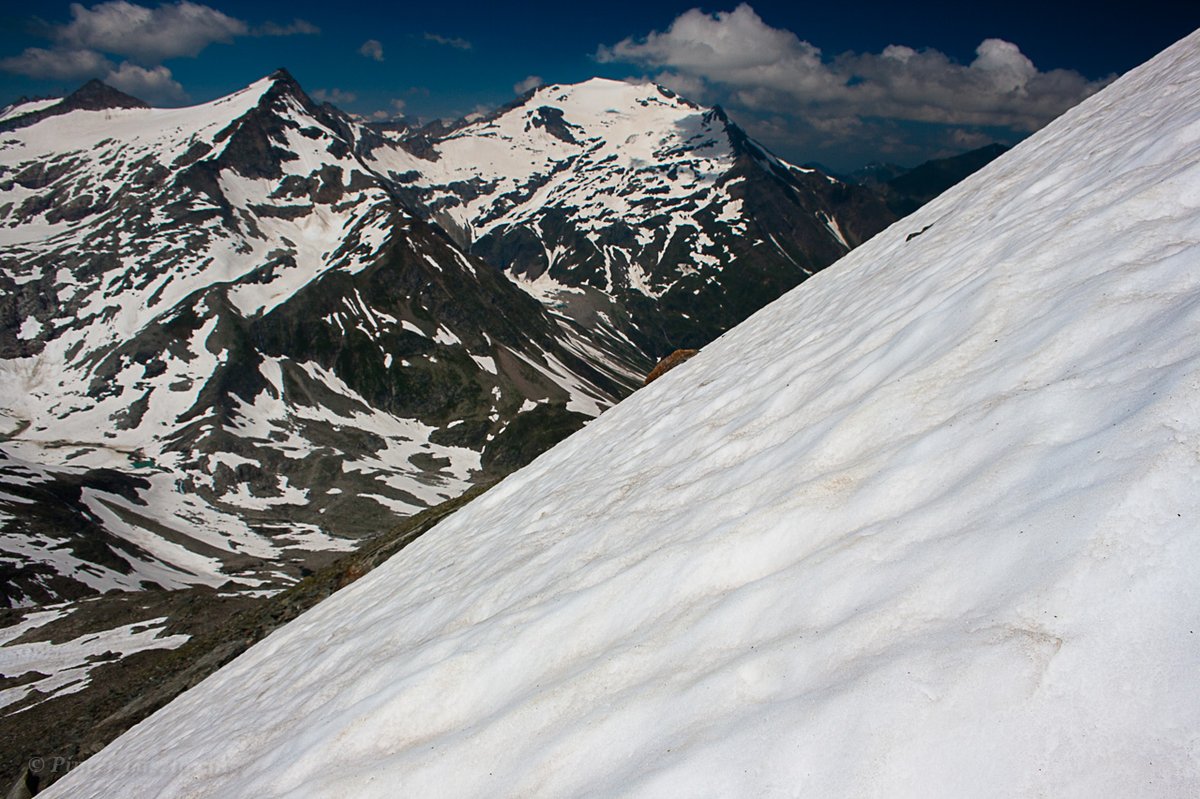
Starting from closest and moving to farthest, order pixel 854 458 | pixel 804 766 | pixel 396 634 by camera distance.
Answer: pixel 804 766, pixel 854 458, pixel 396 634

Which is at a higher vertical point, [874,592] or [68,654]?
[68,654]

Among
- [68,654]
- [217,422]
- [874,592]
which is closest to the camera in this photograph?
[874,592]

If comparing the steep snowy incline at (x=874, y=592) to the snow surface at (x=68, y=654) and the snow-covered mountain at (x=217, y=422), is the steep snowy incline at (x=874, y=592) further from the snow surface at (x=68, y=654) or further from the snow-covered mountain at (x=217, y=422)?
the snow-covered mountain at (x=217, y=422)

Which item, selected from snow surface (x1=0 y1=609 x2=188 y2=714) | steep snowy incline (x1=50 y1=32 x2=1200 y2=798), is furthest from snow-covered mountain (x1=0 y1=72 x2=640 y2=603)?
steep snowy incline (x1=50 y1=32 x2=1200 y2=798)

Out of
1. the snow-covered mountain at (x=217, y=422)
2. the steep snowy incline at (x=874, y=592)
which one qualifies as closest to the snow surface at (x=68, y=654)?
the steep snowy incline at (x=874, y=592)

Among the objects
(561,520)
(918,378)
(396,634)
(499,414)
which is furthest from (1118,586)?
(499,414)

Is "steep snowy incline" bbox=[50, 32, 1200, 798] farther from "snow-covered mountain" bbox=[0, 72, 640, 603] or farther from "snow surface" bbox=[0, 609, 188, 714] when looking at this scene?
"snow-covered mountain" bbox=[0, 72, 640, 603]

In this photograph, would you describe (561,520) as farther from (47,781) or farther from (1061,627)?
(47,781)

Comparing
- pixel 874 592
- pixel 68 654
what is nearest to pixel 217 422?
pixel 68 654

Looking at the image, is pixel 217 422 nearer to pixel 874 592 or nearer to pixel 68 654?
pixel 68 654
